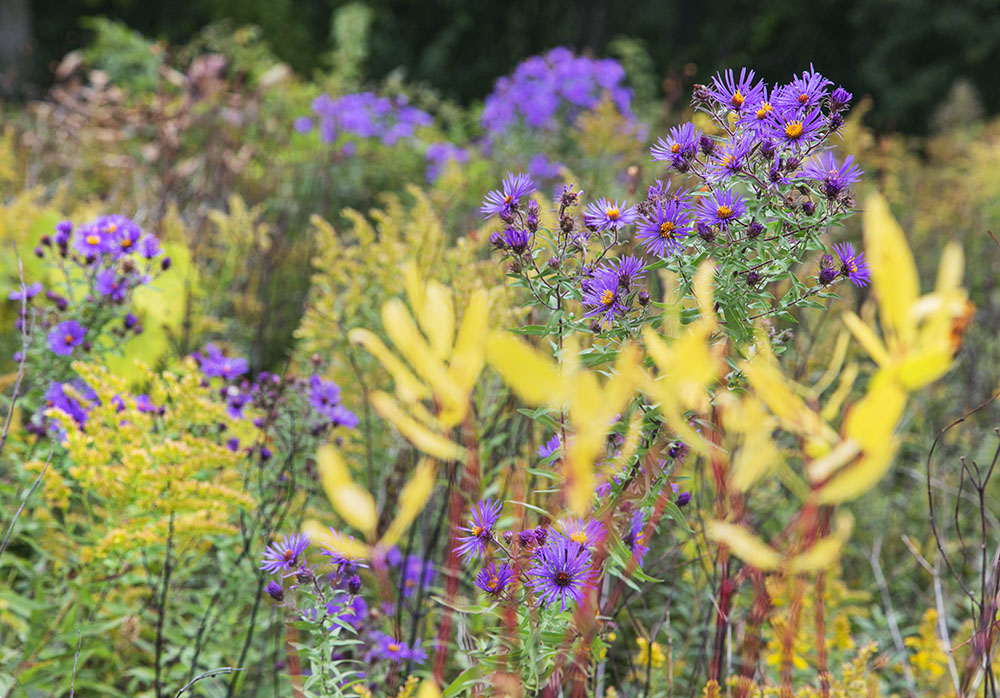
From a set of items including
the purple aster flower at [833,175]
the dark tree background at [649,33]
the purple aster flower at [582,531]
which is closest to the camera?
the purple aster flower at [582,531]

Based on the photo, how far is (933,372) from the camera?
1.11ft

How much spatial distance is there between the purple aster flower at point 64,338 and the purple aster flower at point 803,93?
1539 mm

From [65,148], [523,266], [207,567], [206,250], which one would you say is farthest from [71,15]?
[523,266]

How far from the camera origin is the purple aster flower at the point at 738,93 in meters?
0.90

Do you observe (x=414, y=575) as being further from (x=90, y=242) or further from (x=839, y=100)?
(x=839, y=100)

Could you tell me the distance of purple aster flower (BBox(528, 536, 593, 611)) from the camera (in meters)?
0.77

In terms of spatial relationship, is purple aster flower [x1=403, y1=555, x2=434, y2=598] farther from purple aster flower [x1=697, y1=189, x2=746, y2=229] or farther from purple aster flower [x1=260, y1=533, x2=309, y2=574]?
purple aster flower [x1=697, y1=189, x2=746, y2=229]

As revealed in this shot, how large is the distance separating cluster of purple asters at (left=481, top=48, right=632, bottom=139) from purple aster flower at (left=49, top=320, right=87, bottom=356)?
3.46m

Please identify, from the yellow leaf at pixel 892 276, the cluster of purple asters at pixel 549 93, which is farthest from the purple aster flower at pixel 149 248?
the cluster of purple asters at pixel 549 93

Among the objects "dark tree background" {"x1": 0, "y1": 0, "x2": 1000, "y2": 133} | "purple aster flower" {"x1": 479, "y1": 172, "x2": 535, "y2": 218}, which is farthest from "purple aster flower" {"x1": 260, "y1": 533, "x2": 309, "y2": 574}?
"dark tree background" {"x1": 0, "y1": 0, "x2": 1000, "y2": 133}

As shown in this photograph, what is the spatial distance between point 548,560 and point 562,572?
0.02m

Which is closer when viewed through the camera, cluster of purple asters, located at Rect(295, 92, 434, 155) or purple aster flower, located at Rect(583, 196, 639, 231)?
purple aster flower, located at Rect(583, 196, 639, 231)

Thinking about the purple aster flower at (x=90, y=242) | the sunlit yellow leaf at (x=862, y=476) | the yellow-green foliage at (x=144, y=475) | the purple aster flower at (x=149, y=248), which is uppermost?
the purple aster flower at (x=149, y=248)

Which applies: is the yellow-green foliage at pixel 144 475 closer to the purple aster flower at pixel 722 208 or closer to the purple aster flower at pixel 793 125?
the purple aster flower at pixel 722 208
